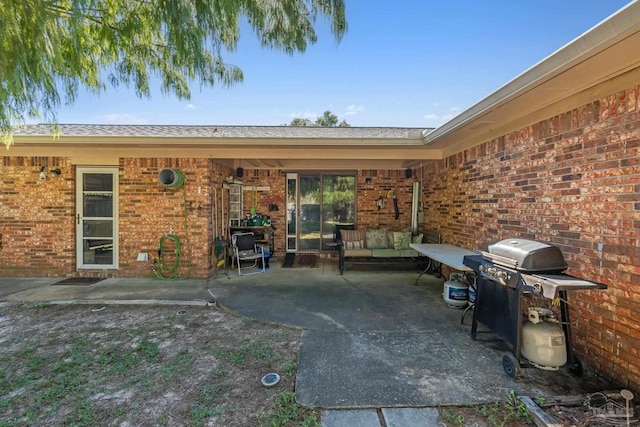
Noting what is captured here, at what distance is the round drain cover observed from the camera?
233cm

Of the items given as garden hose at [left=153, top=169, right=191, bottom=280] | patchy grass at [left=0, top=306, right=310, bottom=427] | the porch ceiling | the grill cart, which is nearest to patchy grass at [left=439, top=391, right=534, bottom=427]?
the grill cart

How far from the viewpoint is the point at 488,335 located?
3.20 m

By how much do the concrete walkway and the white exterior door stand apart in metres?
0.78

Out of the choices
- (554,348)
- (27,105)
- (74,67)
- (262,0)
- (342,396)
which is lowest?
(342,396)

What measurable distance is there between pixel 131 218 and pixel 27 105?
3.55 metres

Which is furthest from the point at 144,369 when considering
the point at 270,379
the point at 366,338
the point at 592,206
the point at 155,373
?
the point at 592,206

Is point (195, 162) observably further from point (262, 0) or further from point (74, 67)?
point (262, 0)

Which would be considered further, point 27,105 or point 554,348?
point 27,105

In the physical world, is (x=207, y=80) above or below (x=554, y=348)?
above

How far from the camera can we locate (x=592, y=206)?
2521 mm

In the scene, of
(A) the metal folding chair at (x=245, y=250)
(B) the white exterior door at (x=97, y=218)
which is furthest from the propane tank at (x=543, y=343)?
(B) the white exterior door at (x=97, y=218)

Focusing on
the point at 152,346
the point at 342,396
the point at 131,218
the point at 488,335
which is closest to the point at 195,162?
the point at 131,218

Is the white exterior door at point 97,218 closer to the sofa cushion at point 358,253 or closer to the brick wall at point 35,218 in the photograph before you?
the brick wall at point 35,218

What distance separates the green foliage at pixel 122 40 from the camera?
7.33 ft
